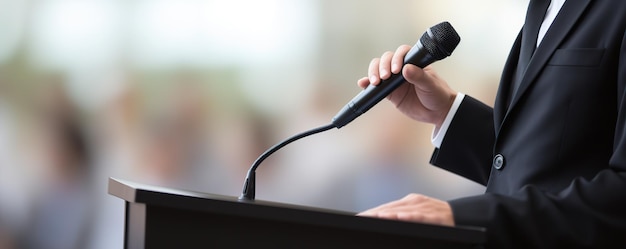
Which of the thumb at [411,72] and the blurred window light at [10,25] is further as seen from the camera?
the blurred window light at [10,25]

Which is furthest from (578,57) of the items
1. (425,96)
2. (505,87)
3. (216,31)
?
(216,31)

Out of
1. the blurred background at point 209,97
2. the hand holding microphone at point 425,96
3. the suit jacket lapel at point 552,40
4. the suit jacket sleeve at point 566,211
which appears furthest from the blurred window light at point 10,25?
the suit jacket sleeve at point 566,211

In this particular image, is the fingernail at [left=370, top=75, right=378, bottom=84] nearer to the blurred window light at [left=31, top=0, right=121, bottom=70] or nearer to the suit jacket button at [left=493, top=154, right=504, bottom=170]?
the suit jacket button at [left=493, top=154, right=504, bottom=170]

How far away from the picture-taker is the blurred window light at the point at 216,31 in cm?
373

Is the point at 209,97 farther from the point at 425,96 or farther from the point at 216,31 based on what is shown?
the point at 425,96

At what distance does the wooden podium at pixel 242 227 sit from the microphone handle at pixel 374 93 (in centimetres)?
45

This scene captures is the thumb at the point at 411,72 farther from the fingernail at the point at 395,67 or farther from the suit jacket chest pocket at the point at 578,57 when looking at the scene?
the suit jacket chest pocket at the point at 578,57

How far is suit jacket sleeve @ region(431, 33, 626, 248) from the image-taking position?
1.09m

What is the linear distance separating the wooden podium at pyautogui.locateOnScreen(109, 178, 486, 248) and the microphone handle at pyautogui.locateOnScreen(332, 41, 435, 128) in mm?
452

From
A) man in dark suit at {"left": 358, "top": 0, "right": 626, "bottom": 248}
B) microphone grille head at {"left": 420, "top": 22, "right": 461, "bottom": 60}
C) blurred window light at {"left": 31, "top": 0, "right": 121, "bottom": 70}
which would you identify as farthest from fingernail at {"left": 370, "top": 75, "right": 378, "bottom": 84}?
blurred window light at {"left": 31, "top": 0, "right": 121, "bottom": 70}

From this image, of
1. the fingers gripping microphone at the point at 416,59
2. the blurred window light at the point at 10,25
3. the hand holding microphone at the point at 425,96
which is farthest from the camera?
the blurred window light at the point at 10,25

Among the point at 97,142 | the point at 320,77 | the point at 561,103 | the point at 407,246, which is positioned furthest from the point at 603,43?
the point at 97,142

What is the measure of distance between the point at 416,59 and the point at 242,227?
0.59 metres

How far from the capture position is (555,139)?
4.25 feet
